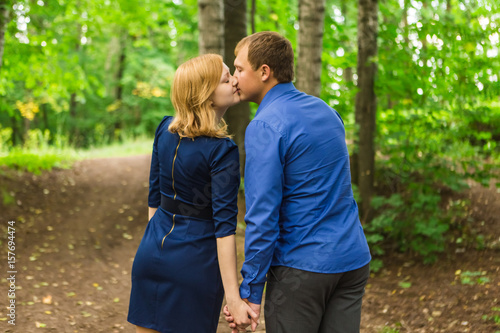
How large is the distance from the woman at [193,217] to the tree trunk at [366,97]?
514 cm

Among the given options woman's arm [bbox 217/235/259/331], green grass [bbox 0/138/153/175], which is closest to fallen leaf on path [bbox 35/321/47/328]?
woman's arm [bbox 217/235/259/331]

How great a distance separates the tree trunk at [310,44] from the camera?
570 cm

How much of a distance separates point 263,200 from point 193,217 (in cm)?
47

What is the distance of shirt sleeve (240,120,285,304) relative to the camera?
2.02 m

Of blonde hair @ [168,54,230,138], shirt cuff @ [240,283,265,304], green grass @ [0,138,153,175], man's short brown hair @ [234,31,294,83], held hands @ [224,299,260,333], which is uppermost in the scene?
man's short brown hair @ [234,31,294,83]

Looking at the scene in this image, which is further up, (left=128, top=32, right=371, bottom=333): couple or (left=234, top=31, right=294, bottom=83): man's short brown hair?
(left=234, top=31, right=294, bottom=83): man's short brown hair

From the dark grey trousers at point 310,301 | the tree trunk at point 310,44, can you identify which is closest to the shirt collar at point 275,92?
the dark grey trousers at point 310,301

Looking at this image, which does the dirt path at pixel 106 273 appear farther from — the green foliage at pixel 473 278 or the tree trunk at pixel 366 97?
the tree trunk at pixel 366 97

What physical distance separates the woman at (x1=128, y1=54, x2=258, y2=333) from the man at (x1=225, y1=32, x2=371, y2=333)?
185 mm

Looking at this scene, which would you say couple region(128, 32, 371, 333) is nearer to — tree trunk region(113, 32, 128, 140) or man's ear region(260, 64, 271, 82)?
man's ear region(260, 64, 271, 82)

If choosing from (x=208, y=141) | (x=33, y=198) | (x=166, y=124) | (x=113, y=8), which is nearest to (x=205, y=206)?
(x=208, y=141)

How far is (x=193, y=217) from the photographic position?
2314mm

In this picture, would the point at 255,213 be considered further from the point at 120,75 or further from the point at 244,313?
the point at 120,75

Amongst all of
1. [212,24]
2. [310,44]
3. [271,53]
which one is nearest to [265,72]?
[271,53]
